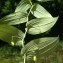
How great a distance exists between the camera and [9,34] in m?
0.33

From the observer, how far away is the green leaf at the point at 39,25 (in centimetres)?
33

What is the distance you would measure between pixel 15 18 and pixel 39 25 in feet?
0.09

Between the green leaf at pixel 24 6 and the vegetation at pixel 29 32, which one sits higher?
the green leaf at pixel 24 6

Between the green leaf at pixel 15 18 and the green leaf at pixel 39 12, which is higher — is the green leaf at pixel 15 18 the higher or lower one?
the lower one

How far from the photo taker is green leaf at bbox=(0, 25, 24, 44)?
32 cm

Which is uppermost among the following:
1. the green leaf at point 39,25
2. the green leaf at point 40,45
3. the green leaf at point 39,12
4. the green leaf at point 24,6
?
the green leaf at point 24,6

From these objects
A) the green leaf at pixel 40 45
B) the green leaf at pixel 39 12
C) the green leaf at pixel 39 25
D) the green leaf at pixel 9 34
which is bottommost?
the green leaf at pixel 40 45

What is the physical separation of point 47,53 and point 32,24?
4 centimetres

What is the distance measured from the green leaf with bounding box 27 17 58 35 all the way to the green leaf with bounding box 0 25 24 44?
0.01 metres

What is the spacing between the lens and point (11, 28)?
0.32 metres

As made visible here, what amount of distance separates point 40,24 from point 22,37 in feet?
0.08

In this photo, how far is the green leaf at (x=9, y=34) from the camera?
0.32 metres

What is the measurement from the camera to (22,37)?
1.09ft

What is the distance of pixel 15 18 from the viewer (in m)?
0.34
